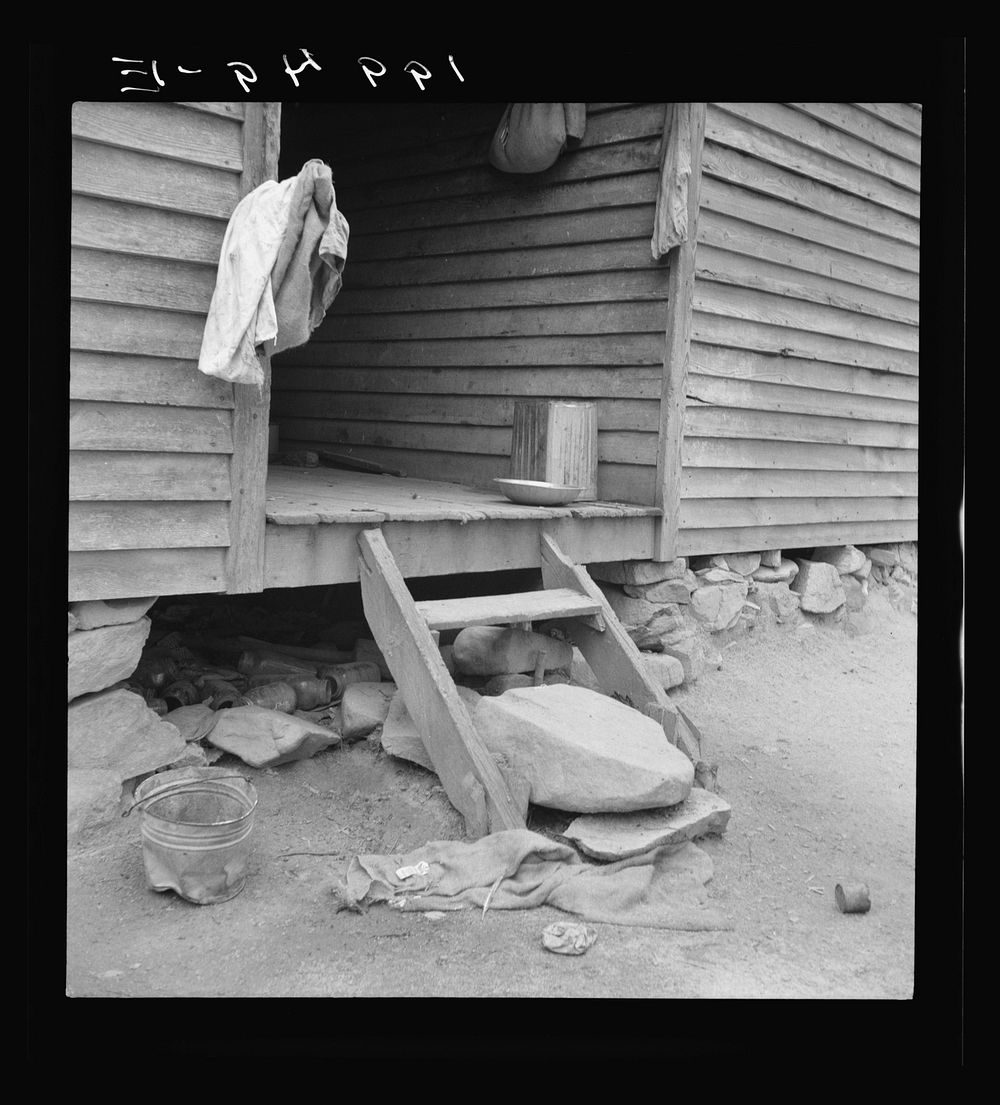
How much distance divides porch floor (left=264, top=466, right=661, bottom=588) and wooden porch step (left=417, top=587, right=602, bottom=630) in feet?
1.41

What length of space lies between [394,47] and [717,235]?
3781 mm

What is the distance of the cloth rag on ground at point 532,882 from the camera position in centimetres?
365

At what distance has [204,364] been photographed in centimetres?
415

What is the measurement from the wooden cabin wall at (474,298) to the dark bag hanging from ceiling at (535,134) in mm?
125

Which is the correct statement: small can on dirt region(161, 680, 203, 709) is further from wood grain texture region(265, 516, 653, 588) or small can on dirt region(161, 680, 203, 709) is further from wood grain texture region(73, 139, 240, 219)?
wood grain texture region(73, 139, 240, 219)

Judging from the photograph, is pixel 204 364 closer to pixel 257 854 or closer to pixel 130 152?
pixel 130 152

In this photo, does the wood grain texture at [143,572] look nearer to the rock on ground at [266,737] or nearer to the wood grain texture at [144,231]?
the rock on ground at [266,737]

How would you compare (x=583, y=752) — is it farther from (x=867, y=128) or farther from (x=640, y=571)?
(x=867, y=128)

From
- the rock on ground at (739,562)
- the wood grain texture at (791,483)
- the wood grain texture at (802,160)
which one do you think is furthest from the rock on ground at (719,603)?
the wood grain texture at (802,160)

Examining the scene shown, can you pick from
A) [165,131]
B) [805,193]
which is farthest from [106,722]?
[805,193]

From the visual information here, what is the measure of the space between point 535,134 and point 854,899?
4.64 m

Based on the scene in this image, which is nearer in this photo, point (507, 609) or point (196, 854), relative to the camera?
point (196, 854)

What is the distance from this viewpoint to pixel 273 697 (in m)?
5.18
